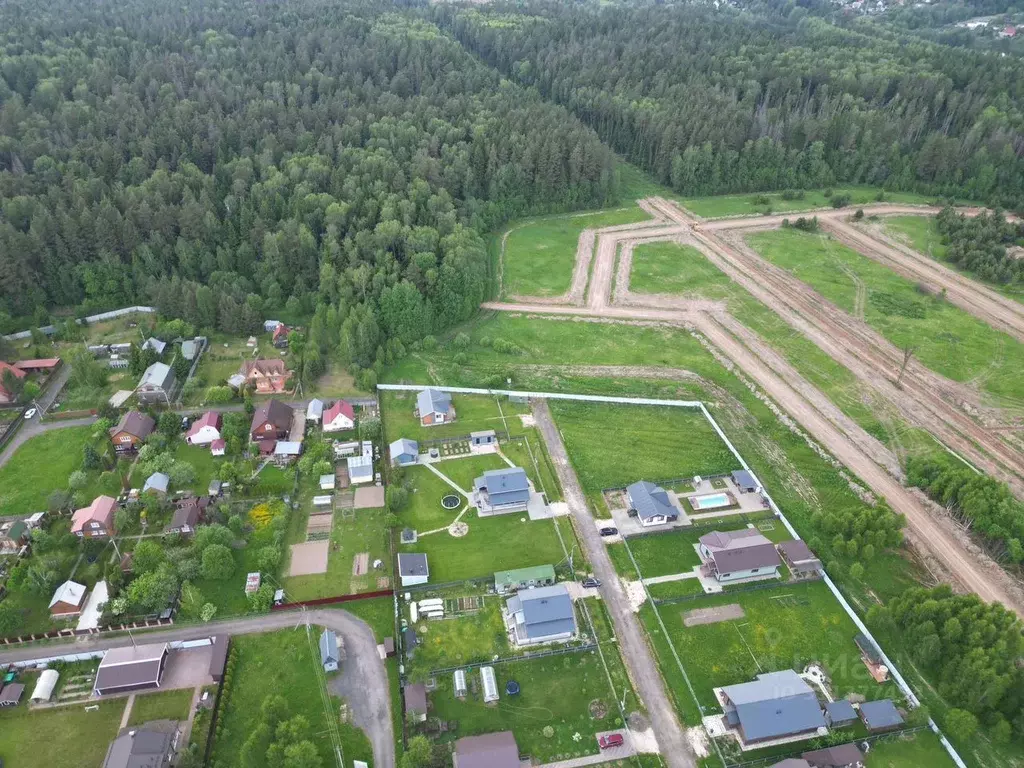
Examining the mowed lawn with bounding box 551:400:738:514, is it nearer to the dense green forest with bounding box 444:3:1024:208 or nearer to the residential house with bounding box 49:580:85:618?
the residential house with bounding box 49:580:85:618

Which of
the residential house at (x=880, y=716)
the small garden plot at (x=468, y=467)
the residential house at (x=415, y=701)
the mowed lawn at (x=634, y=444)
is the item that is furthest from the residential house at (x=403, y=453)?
the residential house at (x=880, y=716)

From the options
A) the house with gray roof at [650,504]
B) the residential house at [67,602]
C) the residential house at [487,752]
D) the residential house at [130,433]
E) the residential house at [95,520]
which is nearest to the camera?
the residential house at [487,752]

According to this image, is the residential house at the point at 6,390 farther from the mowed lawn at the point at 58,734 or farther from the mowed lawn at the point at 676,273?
the mowed lawn at the point at 676,273

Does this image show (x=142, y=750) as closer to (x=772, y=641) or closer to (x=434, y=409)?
(x=434, y=409)

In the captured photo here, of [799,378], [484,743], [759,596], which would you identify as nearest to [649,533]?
[759,596]

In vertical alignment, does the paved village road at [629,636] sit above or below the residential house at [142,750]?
below

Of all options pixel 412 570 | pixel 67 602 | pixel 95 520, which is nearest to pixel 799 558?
pixel 412 570
